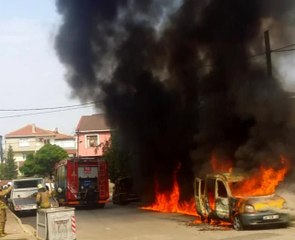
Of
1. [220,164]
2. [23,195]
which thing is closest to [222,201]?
[220,164]

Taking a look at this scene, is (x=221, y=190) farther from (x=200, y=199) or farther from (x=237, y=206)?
(x=200, y=199)

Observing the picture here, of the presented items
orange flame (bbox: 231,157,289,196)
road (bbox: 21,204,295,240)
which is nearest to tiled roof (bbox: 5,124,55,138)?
road (bbox: 21,204,295,240)

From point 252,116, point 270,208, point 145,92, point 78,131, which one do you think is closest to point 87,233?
point 270,208

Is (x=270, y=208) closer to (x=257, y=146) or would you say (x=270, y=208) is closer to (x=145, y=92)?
(x=257, y=146)

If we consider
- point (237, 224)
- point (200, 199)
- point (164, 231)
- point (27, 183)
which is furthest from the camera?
point (27, 183)

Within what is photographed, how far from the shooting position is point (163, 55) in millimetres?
25359

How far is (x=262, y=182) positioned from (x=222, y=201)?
1820 millimetres

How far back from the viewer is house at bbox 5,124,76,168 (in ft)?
292

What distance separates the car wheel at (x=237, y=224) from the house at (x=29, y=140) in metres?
76.0

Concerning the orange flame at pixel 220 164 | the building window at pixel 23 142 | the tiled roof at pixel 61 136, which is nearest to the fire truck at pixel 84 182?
the orange flame at pixel 220 164

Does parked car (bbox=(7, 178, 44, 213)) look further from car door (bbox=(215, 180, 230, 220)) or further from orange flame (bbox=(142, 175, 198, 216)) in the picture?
car door (bbox=(215, 180, 230, 220))

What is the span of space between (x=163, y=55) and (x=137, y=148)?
5417mm

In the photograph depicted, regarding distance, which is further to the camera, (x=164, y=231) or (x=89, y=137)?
(x=89, y=137)

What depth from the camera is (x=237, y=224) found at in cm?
1393
